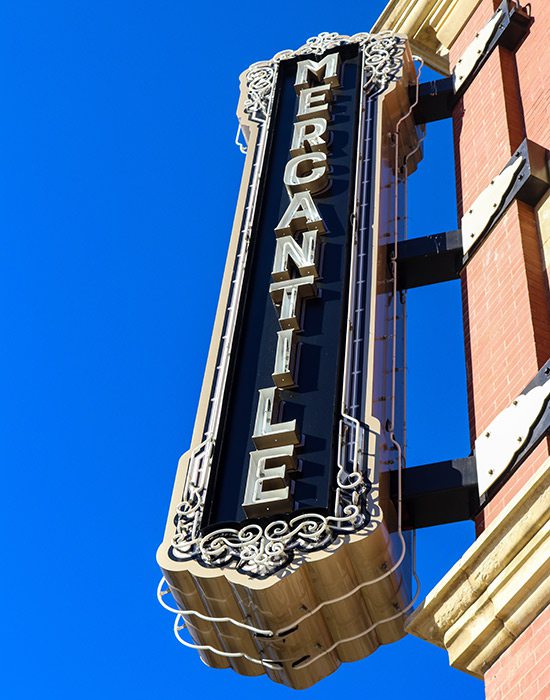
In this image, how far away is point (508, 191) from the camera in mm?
11703

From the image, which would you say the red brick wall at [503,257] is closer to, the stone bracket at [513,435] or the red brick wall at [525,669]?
the stone bracket at [513,435]

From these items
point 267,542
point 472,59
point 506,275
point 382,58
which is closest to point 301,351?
point 506,275

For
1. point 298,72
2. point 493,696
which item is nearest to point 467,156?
point 298,72

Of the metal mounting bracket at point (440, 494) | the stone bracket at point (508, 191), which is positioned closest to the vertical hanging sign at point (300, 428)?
the metal mounting bracket at point (440, 494)

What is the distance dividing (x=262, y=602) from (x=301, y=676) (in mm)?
1005

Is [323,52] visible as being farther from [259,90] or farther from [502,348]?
[502,348]

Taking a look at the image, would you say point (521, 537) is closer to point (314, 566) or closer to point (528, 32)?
point (314, 566)

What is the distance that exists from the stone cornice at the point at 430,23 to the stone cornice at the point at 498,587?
985cm

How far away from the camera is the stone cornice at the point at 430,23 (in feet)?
53.3

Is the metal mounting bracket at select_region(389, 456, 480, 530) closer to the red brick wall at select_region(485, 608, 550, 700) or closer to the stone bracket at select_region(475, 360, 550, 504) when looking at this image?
the stone bracket at select_region(475, 360, 550, 504)

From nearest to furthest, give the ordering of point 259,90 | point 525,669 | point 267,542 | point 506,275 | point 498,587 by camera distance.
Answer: point 525,669, point 498,587, point 267,542, point 506,275, point 259,90

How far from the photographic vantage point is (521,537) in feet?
26.3

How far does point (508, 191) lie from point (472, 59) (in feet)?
12.8

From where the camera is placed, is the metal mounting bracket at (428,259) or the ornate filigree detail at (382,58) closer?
the metal mounting bracket at (428,259)
